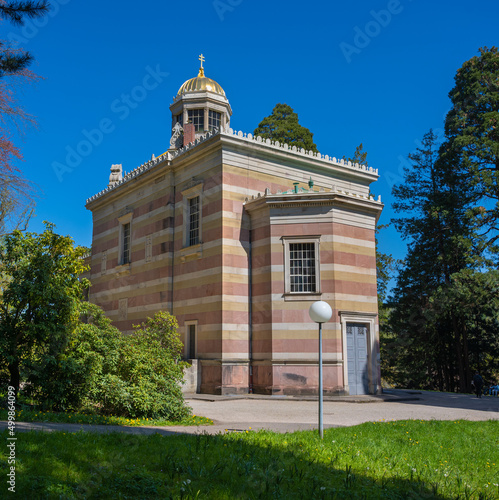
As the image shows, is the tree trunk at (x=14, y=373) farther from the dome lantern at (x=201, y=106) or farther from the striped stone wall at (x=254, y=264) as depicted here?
the dome lantern at (x=201, y=106)

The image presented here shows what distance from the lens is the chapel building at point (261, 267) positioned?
77.8ft

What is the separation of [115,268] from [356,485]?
28079mm

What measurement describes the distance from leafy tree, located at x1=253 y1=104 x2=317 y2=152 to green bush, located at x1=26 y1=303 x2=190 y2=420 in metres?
30.2

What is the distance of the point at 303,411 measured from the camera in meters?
18.2

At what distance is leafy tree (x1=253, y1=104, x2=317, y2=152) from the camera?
141 ft

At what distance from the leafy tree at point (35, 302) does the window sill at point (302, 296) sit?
11.0 metres

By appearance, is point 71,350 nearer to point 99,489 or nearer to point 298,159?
point 99,489

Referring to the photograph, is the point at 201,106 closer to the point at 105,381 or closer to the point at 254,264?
the point at 254,264

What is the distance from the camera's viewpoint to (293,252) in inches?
973

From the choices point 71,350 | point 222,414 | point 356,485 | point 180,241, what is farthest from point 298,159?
point 356,485

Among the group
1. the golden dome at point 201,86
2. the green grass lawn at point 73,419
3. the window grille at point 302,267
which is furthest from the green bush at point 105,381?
the golden dome at point 201,86

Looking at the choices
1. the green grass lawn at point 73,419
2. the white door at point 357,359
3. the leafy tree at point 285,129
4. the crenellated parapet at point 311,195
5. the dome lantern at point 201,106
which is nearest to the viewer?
the green grass lawn at point 73,419

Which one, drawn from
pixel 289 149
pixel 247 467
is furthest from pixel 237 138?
pixel 247 467

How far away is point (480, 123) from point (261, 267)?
62.6 ft
